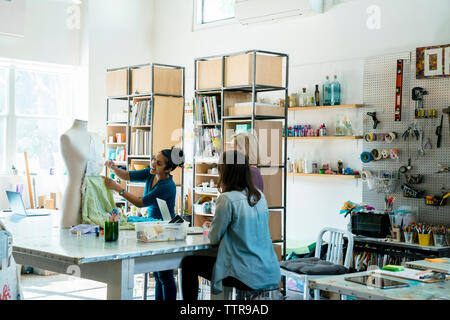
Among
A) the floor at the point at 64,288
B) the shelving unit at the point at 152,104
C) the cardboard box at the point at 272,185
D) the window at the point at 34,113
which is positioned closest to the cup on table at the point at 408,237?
the cardboard box at the point at 272,185

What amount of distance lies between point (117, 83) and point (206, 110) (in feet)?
6.17

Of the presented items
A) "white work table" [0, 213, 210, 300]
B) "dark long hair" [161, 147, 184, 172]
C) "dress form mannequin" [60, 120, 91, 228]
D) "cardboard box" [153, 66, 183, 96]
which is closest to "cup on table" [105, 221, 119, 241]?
"white work table" [0, 213, 210, 300]

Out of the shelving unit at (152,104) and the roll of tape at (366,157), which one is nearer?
the roll of tape at (366,157)

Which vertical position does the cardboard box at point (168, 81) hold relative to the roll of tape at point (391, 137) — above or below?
above

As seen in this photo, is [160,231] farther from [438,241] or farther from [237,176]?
[438,241]

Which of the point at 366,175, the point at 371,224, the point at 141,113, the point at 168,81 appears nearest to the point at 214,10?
the point at 168,81

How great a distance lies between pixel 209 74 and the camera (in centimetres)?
655

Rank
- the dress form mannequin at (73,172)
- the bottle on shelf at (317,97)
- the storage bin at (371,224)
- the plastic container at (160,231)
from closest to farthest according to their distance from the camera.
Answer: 1. the plastic container at (160,231)
2. the dress form mannequin at (73,172)
3. the storage bin at (371,224)
4. the bottle on shelf at (317,97)

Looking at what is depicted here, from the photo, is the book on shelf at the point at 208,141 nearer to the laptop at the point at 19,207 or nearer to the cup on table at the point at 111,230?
the laptop at the point at 19,207

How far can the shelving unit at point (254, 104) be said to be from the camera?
19.5ft

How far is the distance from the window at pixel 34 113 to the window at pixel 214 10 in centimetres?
219

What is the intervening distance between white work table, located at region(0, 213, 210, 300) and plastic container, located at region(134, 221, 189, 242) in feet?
0.16

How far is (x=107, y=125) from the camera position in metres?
8.19
